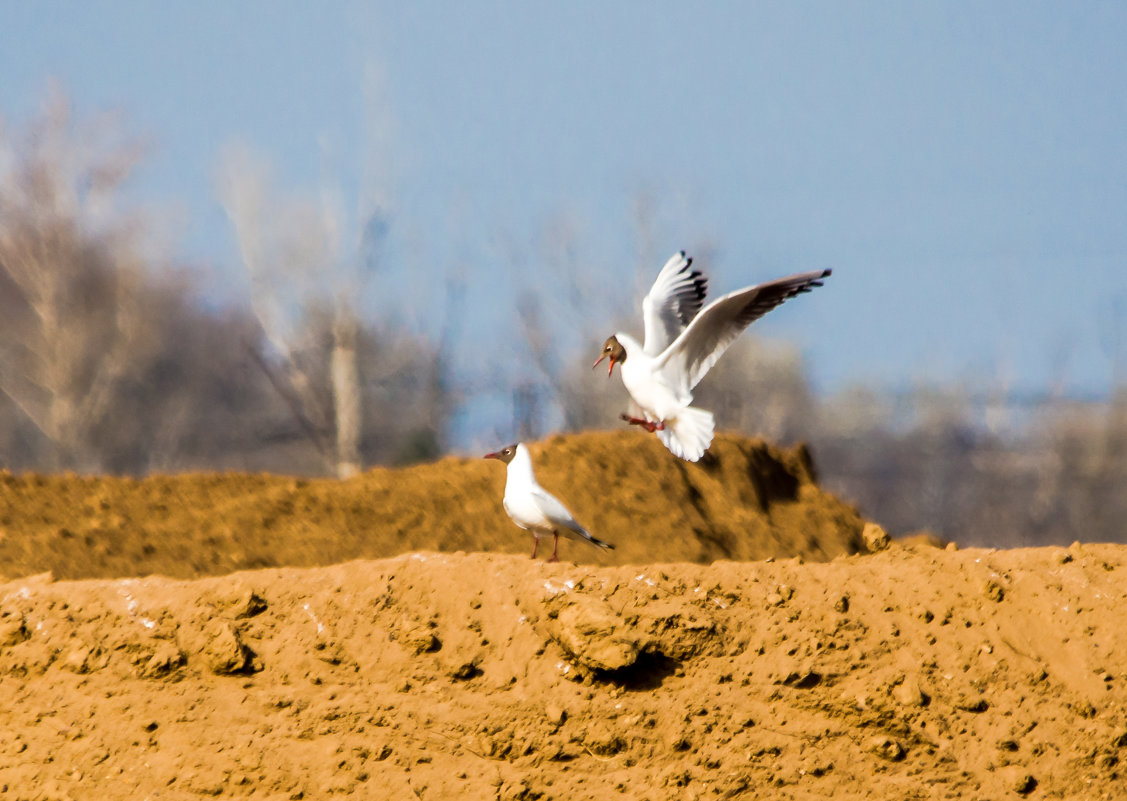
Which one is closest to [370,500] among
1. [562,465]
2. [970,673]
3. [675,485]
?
[562,465]

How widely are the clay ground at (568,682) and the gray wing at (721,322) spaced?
2748 millimetres

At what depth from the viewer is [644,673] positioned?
612 cm

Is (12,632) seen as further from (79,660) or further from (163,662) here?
(163,662)

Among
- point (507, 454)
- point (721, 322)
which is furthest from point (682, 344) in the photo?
point (507, 454)

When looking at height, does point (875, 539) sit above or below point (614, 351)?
below

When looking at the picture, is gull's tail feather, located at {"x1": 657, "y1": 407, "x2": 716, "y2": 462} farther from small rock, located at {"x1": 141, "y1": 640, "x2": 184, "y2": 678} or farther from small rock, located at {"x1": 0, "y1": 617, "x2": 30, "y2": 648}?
small rock, located at {"x1": 0, "y1": 617, "x2": 30, "y2": 648}

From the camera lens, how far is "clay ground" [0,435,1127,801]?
19.2 feet

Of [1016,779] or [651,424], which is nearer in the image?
[1016,779]

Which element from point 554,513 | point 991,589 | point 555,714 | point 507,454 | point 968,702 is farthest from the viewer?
point 507,454

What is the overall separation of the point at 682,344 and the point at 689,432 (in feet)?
2.52

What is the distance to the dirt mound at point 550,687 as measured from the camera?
586cm

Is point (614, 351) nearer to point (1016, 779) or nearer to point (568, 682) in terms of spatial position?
point (568, 682)

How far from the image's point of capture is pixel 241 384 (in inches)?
1709

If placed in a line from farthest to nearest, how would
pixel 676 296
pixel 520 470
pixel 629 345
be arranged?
pixel 676 296 < pixel 629 345 < pixel 520 470
